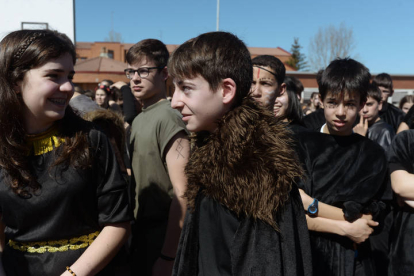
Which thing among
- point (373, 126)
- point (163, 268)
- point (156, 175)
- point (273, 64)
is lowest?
point (163, 268)

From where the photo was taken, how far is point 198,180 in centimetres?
166

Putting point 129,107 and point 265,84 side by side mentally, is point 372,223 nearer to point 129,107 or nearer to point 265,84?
point 265,84

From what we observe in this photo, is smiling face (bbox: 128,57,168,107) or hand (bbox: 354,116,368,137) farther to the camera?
hand (bbox: 354,116,368,137)

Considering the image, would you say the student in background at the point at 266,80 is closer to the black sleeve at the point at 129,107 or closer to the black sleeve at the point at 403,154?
the black sleeve at the point at 403,154

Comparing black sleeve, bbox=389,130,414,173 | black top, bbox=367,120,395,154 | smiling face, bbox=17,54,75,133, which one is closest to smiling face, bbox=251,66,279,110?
black sleeve, bbox=389,130,414,173

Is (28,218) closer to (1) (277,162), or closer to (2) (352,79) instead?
(1) (277,162)

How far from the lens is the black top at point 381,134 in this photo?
4.26 meters

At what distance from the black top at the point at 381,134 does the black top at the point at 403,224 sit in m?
1.71

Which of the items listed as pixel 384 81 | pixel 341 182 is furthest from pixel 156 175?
pixel 384 81

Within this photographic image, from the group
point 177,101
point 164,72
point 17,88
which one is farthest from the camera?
point 164,72

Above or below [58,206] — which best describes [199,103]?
above

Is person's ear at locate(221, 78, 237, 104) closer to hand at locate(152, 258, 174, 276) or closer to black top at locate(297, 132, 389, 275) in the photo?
black top at locate(297, 132, 389, 275)

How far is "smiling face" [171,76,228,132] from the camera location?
158cm

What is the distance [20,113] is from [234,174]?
110 centimetres
